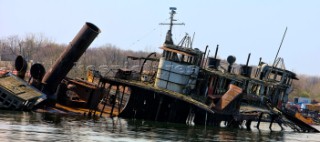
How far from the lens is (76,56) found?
47219 millimetres

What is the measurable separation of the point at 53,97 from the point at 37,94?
3764 millimetres

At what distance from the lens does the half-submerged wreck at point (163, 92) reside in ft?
147

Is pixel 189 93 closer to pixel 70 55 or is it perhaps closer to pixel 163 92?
pixel 163 92

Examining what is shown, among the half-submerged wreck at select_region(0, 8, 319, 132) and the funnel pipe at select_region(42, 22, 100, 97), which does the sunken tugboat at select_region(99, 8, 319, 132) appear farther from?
the funnel pipe at select_region(42, 22, 100, 97)

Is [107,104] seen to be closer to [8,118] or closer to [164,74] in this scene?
[164,74]

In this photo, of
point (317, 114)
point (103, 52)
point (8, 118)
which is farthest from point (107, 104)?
point (103, 52)

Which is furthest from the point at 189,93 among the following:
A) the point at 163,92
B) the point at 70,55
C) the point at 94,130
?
the point at 94,130

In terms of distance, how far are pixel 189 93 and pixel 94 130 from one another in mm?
13364

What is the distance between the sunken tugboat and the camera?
45062 mm

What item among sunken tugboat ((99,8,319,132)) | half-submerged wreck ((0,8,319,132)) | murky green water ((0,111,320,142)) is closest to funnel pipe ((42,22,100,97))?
half-submerged wreck ((0,8,319,132))

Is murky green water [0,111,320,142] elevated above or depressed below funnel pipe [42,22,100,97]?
below

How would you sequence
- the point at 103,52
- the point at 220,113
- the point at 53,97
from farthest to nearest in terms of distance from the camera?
the point at 103,52, the point at 53,97, the point at 220,113

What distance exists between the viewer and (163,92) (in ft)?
145

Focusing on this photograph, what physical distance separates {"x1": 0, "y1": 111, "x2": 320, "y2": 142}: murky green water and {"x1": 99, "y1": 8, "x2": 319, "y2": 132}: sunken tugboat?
4.43ft
